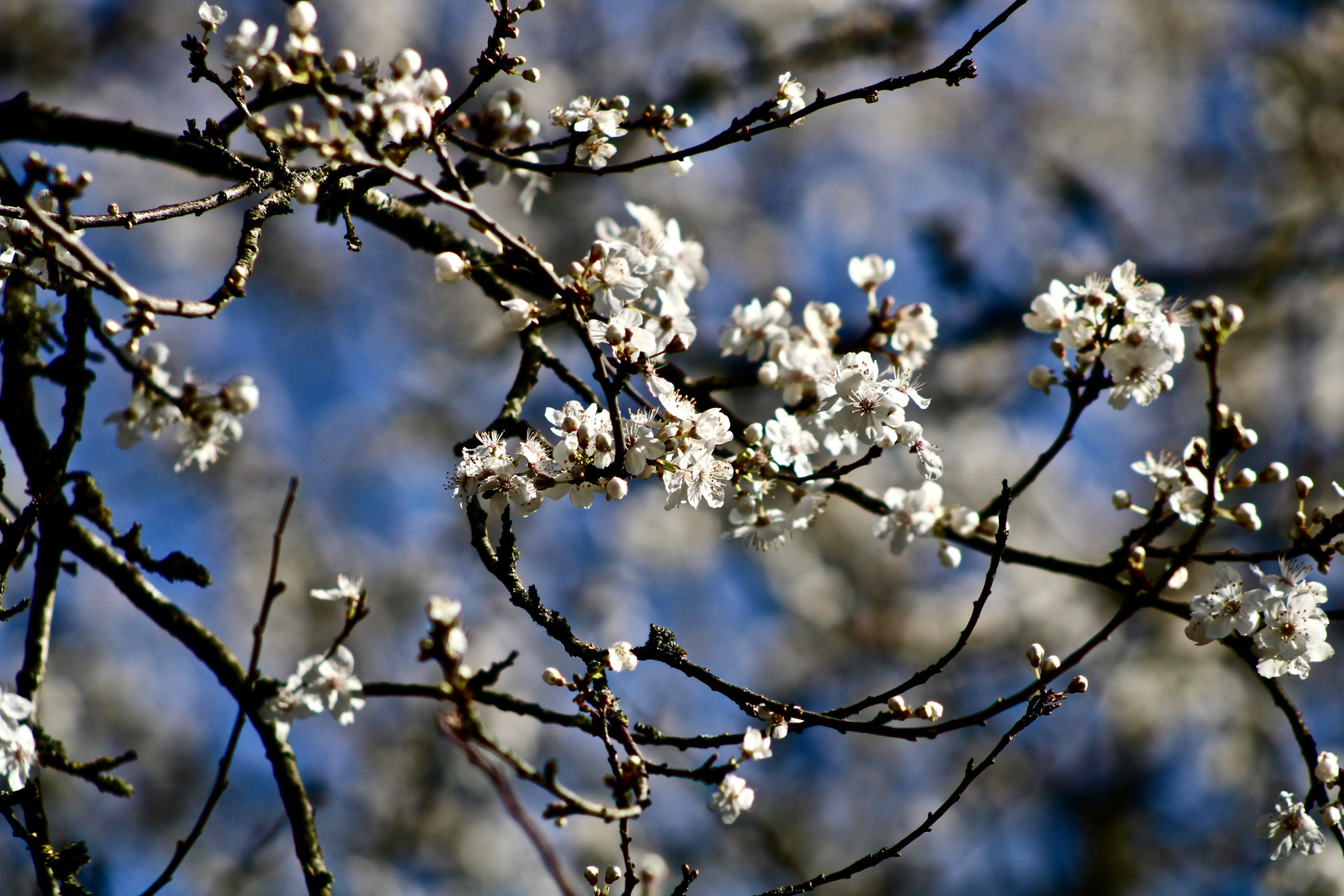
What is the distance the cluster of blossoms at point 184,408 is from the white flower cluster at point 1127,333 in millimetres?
2026

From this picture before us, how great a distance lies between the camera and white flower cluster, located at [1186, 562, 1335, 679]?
2.12 m

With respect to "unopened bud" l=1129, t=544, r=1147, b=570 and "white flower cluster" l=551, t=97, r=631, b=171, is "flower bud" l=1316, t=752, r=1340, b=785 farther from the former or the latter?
"white flower cluster" l=551, t=97, r=631, b=171

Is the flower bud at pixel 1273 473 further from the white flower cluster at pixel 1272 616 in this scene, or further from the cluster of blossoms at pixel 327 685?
the cluster of blossoms at pixel 327 685

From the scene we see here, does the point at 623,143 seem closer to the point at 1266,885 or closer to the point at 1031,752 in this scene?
the point at 1031,752

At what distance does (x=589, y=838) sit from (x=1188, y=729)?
611cm

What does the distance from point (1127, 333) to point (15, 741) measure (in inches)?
115

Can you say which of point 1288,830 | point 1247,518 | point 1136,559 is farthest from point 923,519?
point 1288,830

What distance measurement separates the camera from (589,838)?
28.1 feet

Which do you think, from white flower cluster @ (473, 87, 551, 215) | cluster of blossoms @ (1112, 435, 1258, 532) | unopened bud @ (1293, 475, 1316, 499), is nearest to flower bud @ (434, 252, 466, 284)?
white flower cluster @ (473, 87, 551, 215)

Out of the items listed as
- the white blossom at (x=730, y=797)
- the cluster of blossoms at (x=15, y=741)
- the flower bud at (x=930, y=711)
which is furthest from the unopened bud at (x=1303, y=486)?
the cluster of blossoms at (x=15, y=741)

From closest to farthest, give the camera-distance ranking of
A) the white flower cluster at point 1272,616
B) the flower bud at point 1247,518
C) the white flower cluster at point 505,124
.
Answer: the white flower cluster at point 1272,616 < the flower bud at point 1247,518 < the white flower cluster at point 505,124

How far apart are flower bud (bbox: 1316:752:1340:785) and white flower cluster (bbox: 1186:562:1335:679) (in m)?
0.21

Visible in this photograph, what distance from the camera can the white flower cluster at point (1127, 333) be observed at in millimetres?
2334

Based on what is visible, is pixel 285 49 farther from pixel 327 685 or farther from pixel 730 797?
pixel 730 797
